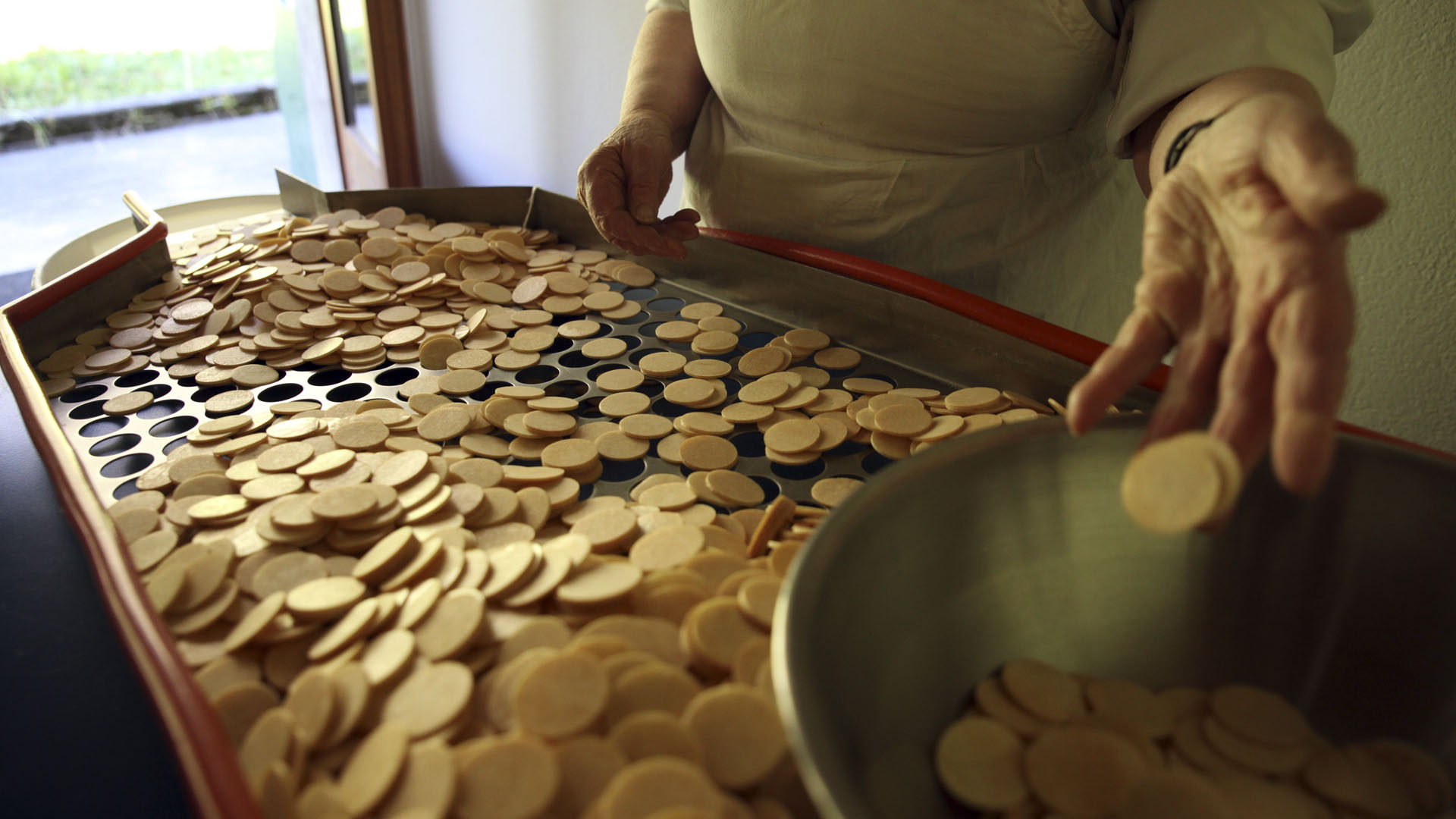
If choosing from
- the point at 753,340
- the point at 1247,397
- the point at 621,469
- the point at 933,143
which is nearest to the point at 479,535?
the point at 621,469

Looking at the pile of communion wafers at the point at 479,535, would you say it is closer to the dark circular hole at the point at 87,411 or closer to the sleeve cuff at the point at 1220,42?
the dark circular hole at the point at 87,411

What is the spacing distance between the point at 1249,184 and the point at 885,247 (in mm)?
716

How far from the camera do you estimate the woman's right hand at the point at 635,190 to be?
4.15 ft

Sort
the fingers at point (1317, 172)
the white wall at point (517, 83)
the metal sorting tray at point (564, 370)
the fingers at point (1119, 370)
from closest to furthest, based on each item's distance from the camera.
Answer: the fingers at point (1317, 172) < the fingers at point (1119, 370) < the metal sorting tray at point (564, 370) < the white wall at point (517, 83)

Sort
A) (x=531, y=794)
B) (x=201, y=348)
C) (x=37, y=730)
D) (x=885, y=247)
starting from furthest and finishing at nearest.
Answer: (x=885, y=247) → (x=201, y=348) → (x=37, y=730) → (x=531, y=794)

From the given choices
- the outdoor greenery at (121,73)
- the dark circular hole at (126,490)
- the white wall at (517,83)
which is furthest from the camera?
the outdoor greenery at (121,73)

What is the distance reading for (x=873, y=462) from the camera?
92 cm

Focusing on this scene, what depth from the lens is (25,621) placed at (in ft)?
2.53

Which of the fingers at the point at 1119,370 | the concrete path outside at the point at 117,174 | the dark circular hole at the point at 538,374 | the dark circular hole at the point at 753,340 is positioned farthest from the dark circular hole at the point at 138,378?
the concrete path outside at the point at 117,174

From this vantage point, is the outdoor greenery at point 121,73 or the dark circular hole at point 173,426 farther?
the outdoor greenery at point 121,73

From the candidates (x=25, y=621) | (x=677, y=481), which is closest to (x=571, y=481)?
(x=677, y=481)

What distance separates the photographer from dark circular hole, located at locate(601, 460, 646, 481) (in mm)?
922

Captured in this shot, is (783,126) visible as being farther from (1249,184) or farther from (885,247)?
(1249,184)

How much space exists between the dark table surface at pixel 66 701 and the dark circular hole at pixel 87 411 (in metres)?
0.17
